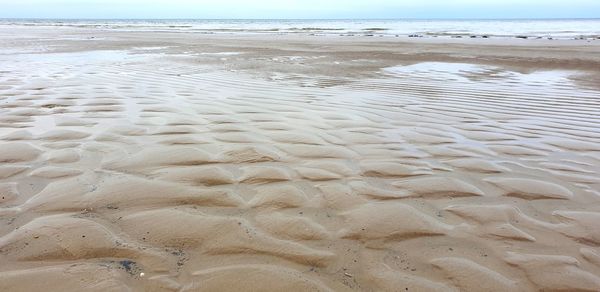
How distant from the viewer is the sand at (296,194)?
2010mm

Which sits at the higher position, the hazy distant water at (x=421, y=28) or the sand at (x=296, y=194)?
the hazy distant water at (x=421, y=28)

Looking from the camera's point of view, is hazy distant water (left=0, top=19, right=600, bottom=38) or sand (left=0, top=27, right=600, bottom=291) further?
hazy distant water (left=0, top=19, right=600, bottom=38)

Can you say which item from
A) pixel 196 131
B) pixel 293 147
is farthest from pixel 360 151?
pixel 196 131

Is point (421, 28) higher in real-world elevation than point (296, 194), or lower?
higher

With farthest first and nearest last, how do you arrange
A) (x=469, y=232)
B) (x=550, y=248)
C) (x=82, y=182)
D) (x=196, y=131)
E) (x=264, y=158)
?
(x=196, y=131)
(x=264, y=158)
(x=82, y=182)
(x=469, y=232)
(x=550, y=248)

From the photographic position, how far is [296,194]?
9.48ft

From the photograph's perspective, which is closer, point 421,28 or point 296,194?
point 296,194

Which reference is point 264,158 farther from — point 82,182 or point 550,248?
point 550,248

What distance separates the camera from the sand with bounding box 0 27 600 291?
6.59 ft

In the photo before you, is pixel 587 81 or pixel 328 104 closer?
pixel 328 104

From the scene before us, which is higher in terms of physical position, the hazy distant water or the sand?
the hazy distant water

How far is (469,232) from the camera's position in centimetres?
243

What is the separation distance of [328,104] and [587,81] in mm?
6559

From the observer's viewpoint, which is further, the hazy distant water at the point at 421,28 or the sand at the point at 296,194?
the hazy distant water at the point at 421,28
